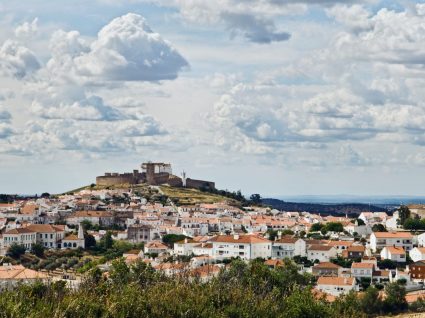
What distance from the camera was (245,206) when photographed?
11781 centimetres

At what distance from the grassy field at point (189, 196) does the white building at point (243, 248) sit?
4133 cm

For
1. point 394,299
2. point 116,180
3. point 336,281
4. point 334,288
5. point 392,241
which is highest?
point 116,180

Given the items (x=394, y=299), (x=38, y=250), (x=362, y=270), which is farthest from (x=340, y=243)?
(x=38, y=250)

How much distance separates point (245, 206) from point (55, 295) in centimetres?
8613

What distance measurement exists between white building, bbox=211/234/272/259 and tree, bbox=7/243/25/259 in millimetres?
17335

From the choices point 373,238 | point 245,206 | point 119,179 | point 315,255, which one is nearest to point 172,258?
point 315,255

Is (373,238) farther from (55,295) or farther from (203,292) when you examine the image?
(55,295)

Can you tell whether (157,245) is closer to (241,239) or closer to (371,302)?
(241,239)

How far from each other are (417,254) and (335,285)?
13190 millimetres

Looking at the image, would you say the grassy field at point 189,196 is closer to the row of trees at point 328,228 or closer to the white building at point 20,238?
the row of trees at point 328,228

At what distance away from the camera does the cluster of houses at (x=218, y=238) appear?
60094 millimetres

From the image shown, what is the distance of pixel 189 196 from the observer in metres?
117

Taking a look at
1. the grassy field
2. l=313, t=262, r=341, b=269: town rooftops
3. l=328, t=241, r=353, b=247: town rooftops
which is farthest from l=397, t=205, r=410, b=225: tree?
the grassy field

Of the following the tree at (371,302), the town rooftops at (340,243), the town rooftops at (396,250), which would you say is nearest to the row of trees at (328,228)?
the town rooftops at (340,243)
